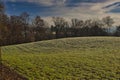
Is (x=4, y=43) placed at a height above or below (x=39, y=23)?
below

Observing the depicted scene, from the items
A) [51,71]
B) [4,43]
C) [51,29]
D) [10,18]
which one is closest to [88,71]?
[51,71]

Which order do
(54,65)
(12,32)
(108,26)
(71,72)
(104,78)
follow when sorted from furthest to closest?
1. (108,26)
2. (12,32)
3. (54,65)
4. (71,72)
5. (104,78)

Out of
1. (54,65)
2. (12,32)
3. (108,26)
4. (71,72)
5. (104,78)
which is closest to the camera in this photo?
(104,78)

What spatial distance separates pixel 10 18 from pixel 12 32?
767 cm

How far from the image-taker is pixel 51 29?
96.5 meters

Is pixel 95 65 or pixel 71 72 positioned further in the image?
pixel 95 65

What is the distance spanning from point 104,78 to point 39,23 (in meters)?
79.1

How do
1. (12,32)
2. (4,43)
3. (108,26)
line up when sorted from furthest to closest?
(108,26) → (12,32) → (4,43)

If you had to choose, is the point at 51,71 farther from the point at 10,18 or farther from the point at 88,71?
the point at 10,18

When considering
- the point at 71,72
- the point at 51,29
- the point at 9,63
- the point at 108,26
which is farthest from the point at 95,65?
the point at 108,26

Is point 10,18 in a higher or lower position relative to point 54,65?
higher

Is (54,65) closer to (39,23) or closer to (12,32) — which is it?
(12,32)

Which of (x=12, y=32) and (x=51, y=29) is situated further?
(x=51, y=29)

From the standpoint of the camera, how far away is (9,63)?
25.9 meters
